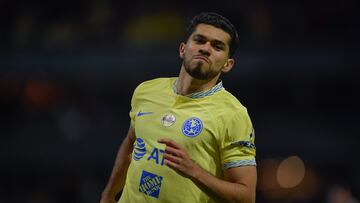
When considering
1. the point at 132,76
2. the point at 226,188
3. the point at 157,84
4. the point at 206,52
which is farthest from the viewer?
the point at 132,76

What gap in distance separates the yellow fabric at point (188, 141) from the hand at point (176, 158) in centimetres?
25

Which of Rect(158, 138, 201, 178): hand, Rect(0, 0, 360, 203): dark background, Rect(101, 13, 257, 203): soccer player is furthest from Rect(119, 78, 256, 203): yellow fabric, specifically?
Rect(0, 0, 360, 203): dark background

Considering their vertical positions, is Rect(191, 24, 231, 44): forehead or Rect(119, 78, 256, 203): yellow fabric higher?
Rect(191, 24, 231, 44): forehead

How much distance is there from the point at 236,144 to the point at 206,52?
58 centimetres

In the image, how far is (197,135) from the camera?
14.8ft

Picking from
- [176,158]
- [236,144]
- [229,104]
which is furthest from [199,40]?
[176,158]

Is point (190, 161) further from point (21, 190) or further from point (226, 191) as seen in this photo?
point (21, 190)

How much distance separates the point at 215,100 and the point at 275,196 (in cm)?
1144

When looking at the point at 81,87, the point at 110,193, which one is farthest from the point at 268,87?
the point at 110,193

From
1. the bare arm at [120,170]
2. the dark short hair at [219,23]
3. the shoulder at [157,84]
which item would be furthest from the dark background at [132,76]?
the dark short hair at [219,23]

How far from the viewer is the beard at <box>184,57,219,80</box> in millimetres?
4602

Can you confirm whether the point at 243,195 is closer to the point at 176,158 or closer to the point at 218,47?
the point at 176,158

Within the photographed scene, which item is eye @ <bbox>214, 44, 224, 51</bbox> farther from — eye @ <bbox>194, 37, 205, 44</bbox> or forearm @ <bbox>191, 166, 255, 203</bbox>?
forearm @ <bbox>191, 166, 255, 203</bbox>

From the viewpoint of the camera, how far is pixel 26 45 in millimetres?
12031
